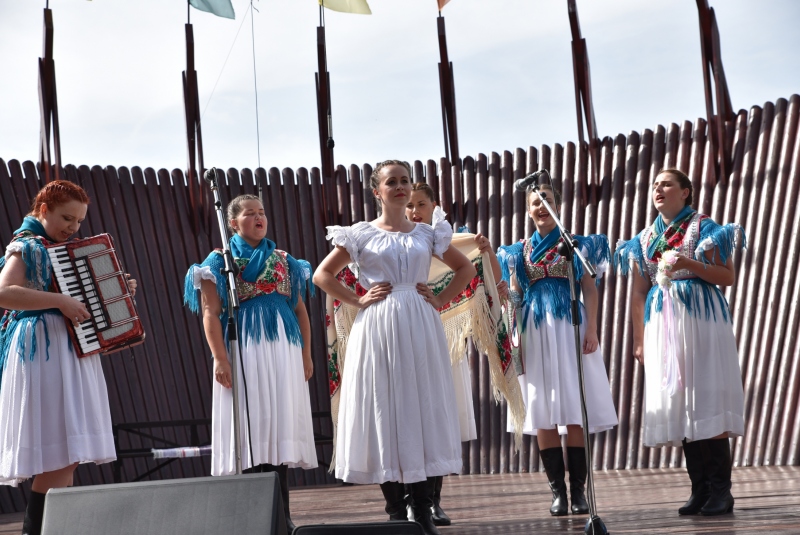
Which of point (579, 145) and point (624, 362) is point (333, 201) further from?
point (624, 362)

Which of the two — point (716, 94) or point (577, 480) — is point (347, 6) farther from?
point (577, 480)

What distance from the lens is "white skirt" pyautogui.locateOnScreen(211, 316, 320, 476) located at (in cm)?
462

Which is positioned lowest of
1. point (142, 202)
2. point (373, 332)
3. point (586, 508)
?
point (586, 508)

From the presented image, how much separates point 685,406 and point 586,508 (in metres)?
0.66

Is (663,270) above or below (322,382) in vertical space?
above

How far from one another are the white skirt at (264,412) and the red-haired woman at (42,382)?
0.64 meters

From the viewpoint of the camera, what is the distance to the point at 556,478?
4.58 m

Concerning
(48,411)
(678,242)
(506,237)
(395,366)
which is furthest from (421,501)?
(506,237)

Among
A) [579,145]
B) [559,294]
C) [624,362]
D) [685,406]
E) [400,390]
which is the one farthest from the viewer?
[579,145]

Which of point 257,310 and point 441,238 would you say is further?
point 257,310

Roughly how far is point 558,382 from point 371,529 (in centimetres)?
263

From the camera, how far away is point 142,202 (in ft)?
26.3

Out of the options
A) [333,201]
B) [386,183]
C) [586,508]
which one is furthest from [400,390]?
[333,201]

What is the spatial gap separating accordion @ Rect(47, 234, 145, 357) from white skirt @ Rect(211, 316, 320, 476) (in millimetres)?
613
